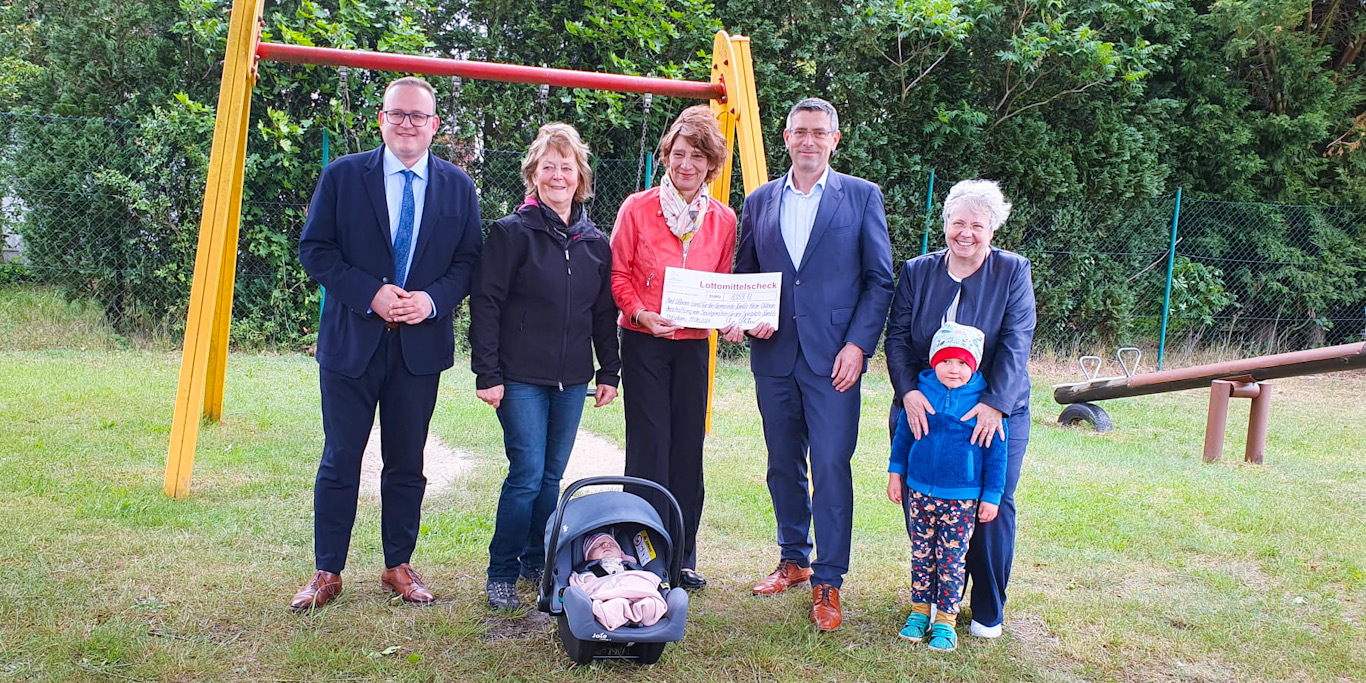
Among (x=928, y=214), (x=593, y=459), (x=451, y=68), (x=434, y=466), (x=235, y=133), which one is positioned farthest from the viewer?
(x=928, y=214)

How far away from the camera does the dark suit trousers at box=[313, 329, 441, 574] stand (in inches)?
→ 138

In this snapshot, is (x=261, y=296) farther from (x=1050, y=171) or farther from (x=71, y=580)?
(x=1050, y=171)

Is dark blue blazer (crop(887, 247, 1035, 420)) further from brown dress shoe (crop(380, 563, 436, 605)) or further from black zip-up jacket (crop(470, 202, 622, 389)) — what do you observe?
brown dress shoe (crop(380, 563, 436, 605))

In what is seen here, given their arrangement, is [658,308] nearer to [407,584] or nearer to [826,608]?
[826,608]

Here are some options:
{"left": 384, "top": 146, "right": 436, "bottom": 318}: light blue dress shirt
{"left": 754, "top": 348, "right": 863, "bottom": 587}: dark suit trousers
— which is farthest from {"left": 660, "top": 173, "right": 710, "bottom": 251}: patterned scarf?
{"left": 384, "top": 146, "right": 436, "bottom": 318}: light blue dress shirt

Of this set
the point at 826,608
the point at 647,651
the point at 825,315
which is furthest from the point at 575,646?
the point at 825,315

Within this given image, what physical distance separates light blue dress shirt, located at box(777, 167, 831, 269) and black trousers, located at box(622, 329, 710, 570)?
0.51 metres

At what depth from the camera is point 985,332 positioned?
3436 millimetres

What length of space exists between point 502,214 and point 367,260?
6.43 metres

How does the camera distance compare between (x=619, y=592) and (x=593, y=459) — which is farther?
(x=593, y=459)

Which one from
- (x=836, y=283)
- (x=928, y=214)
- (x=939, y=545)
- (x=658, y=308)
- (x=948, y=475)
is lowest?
(x=939, y=545)

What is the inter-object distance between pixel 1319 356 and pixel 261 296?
900cm

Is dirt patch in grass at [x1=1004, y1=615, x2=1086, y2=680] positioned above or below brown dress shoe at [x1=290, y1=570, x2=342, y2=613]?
above

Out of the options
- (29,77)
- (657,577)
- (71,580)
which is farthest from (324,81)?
(657,577)
